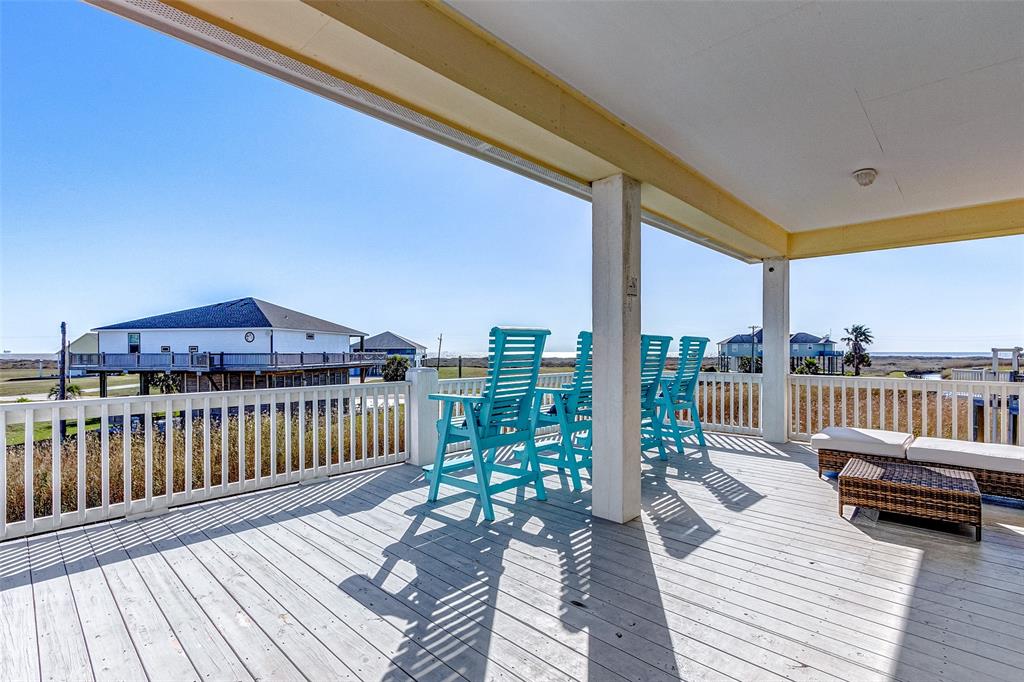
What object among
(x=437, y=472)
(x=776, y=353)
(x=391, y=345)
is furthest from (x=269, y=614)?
(x=391, y=345)

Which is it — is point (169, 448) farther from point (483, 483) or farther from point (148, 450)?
point (483, 483)

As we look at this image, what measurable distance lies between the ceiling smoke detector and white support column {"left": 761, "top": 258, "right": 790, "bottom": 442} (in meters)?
2.07

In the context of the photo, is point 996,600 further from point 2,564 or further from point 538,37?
point 2,564

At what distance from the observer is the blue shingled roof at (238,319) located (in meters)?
19.6

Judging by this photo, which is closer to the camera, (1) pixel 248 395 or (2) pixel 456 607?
(2) pixel 456 607

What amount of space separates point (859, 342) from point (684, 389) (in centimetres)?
2043

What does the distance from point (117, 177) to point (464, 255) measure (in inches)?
499

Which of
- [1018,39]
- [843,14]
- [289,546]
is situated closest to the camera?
[843,14]

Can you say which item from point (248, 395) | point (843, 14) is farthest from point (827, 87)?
point (248, 395)

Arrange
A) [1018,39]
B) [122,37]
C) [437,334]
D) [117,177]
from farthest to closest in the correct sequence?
1. [437,334]
2. [117,177]
3. [122,37]
4. [1018,39]

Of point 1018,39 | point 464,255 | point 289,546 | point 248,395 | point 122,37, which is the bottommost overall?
point 289,546

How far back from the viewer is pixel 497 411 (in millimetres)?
3529

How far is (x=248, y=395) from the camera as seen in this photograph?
12.2 ft

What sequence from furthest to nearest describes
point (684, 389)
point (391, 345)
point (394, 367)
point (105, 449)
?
point (391, 345), point (394, 367), point (684, 389), point (105, 449)
